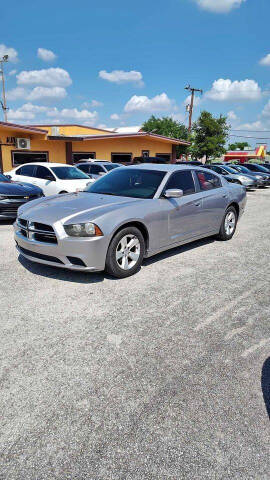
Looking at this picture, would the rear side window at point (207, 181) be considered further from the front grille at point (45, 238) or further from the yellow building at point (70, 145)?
the yellow building at point (70, 145)

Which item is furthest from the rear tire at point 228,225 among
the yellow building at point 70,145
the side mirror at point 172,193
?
the yellow building at point 70,145

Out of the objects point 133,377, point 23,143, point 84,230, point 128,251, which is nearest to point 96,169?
point 23,143

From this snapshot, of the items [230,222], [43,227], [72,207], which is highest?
[72,207]

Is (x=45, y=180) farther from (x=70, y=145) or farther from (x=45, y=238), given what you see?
(x=70, y=145)

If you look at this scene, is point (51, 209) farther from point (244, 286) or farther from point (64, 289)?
point (244, 286)

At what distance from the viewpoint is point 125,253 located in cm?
451

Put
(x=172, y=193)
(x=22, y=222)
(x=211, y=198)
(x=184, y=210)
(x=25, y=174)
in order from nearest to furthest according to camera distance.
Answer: (x=22, y=222)
(x=172, y=193)
(x=184, y=210)
(x=211, y=198)
(x=25, y=174)

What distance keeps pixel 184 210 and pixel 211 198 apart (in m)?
0.98

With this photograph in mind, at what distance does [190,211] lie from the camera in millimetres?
5531

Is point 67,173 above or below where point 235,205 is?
above

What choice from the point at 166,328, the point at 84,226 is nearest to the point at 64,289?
the point at 84,226

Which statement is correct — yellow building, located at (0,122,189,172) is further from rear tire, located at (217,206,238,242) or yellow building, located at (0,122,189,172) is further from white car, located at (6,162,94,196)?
rear tire, located at (217,206,238,242)

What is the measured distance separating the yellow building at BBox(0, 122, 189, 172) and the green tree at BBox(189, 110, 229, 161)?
1235 centimetres

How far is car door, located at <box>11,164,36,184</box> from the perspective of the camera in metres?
11.8
